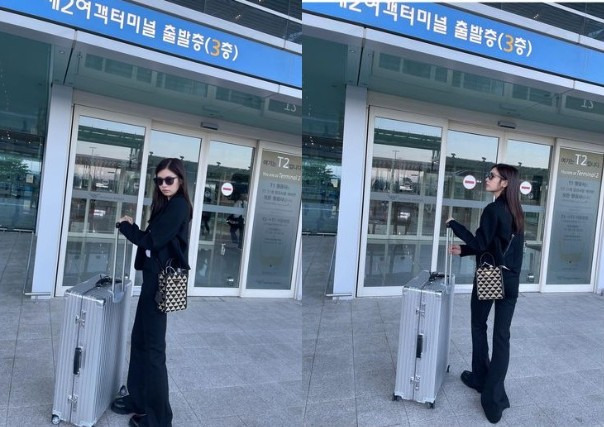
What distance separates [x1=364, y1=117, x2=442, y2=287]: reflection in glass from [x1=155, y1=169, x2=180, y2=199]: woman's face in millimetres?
3190

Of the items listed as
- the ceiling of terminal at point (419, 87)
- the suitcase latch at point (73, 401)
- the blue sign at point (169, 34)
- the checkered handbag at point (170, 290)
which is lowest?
the suitcase latch at point (73, 401)

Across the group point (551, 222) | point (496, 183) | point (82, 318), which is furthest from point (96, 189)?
point (551, 222)

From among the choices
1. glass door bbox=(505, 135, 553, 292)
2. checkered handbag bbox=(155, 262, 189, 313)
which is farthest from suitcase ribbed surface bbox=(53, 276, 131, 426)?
glass door bbox=(505, 135, 553, 292)

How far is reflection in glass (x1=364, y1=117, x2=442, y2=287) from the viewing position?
5.28 m

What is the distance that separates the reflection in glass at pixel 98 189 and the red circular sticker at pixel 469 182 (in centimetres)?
373

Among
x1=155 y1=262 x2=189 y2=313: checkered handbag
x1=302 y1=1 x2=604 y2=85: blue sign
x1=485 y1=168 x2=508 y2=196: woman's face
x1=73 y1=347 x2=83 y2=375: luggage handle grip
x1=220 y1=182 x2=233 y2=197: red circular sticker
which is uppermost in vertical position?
x1=302 y1=1 x2=604 y2=85: blue sign

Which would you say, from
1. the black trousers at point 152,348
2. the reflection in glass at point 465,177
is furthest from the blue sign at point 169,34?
the reflection in glass at point 465,177

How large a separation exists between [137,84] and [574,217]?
577 cm

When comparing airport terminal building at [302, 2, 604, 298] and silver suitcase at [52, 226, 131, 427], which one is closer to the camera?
silver suitcase at [52, 226, 131, 427]

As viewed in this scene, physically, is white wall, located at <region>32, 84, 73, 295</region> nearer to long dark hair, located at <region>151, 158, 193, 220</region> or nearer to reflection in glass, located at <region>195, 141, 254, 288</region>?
reflection in glass, located at <region>195, 141, 254, 288</region>

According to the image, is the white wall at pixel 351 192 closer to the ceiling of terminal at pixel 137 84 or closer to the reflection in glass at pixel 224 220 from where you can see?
the ceiling of terminal at pixel 137 84

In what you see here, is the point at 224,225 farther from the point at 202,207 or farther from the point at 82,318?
the point at 82,318

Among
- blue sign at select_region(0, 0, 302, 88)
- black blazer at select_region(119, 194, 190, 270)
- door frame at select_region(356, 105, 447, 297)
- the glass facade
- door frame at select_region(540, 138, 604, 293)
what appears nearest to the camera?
black blazer at select_region(119, 194, 190, 270)

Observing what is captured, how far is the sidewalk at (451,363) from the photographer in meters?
2.83
